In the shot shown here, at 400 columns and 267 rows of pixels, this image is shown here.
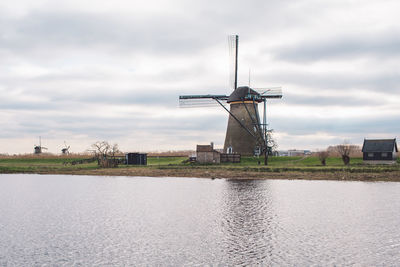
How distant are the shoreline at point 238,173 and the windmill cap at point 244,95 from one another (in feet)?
52.9

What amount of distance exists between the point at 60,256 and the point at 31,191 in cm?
2522

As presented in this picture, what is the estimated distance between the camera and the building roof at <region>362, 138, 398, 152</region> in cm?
6250

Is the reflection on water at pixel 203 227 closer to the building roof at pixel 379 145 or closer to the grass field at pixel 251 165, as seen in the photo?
the grass field at pixel 251 165

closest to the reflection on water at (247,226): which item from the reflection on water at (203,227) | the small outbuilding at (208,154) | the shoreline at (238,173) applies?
the reflection on water at (203,227)

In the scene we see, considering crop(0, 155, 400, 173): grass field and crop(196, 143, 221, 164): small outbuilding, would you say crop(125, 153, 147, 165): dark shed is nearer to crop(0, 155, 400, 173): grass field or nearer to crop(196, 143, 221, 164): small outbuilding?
crop(0, 155, 400, 173): grass field

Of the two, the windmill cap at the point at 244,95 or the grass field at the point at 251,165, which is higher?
the windmill cap at the point at 244,95

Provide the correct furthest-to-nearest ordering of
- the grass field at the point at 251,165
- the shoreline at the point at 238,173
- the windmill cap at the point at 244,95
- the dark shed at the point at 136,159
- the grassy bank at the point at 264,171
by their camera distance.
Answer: the dark shed at the point at 136,159 → the windmill cap at the point at 244,95 → the grass field at the point at 251,165 → the grassy bank at the point at 264,171 → the shoreline at the point at 238,173

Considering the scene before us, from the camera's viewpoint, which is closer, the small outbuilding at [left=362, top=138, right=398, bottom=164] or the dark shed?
the small outbuilding at [left=362, top=138, right=398, bottom=164]

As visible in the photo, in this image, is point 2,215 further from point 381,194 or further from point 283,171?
point 283,171

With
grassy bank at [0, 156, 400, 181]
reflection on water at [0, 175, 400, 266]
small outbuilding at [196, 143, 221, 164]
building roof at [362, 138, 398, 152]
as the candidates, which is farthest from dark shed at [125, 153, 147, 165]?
building roof at [362, 138, 398, 152]

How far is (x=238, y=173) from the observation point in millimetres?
53219

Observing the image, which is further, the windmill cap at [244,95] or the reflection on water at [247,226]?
the windmill cap at [244,95]

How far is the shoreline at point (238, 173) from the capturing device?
1845 inches

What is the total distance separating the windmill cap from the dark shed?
17304 millimetres
